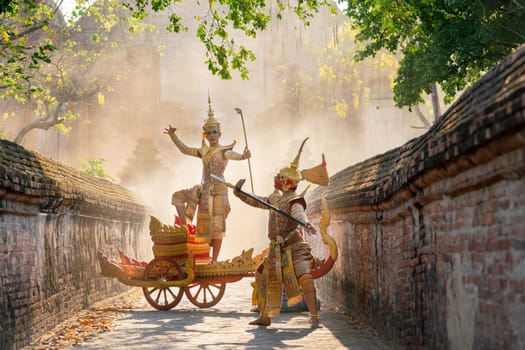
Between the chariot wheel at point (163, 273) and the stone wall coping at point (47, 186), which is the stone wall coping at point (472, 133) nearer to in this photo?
the stone wall coping at point (47, 186)

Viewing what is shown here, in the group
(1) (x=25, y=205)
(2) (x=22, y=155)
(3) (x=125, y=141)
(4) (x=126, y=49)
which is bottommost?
(1) (x=25, y=205)

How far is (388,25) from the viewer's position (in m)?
14.4

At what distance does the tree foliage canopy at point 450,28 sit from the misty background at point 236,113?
91.5ft

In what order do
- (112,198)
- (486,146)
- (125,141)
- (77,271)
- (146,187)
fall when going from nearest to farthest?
(486,146), (77,271), (112,198), (146,187), (125,141)

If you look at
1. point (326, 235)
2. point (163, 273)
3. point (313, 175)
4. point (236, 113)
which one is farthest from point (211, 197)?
point (236, 113)

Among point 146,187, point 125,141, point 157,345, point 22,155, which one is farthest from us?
point 125,141

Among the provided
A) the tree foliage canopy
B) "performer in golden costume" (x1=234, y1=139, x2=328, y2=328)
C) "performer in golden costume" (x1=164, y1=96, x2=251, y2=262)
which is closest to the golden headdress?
"performer in golden costume" (x1=234, y1=139, x2=328, y2=328)

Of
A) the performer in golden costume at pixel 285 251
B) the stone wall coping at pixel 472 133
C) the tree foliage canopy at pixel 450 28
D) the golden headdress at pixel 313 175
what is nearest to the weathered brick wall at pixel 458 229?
the stone wall coping at pixel 472 133

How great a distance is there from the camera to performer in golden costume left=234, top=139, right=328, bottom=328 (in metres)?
10.1

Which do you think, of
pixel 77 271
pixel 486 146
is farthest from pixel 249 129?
pixel 486 146

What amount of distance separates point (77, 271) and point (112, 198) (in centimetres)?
360

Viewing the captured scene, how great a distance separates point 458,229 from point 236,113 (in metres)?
41.7

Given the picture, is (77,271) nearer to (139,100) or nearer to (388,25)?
(388,25)

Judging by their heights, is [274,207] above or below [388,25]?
below
